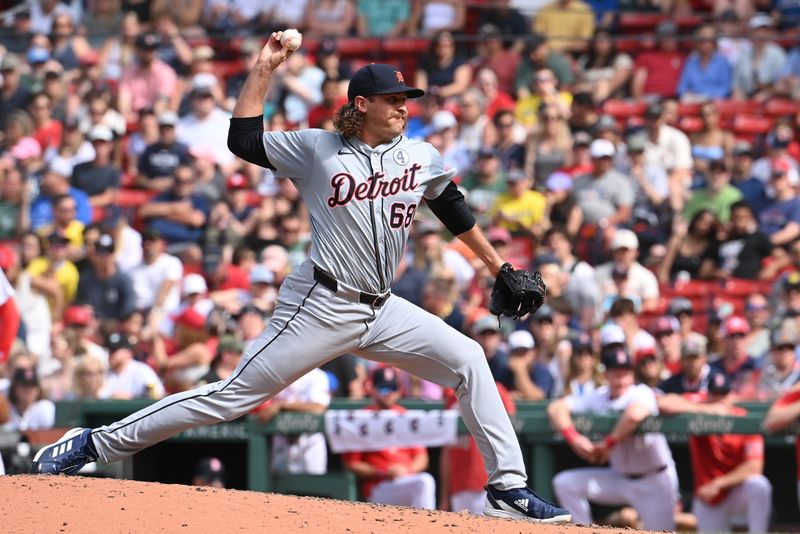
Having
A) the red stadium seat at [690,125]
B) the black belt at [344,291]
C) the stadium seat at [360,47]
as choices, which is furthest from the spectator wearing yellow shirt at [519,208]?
the black belt at [344,291]

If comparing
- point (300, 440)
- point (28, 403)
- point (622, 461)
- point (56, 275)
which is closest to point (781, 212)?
point (622, 461)

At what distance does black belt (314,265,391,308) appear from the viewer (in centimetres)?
482

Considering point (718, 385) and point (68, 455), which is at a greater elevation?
point (718, 385)

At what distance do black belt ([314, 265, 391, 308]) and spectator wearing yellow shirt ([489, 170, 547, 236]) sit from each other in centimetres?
548

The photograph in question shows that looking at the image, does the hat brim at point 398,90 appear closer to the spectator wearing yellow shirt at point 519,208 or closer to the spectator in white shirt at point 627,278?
the spectator in white shirt at point 627,278

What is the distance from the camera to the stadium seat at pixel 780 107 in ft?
38.5

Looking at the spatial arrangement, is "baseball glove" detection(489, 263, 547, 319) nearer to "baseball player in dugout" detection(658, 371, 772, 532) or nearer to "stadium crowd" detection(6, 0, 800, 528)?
"baseball player in dugout" detection(658, 371, 772, 532)

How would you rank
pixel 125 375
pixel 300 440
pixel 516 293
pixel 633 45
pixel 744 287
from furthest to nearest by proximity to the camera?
pixel 633 45 → pixel 744 287 → pixel 125 375 → pixel 300 440 → pixel 516 293

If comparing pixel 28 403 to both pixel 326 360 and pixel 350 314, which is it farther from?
pixel 350 314

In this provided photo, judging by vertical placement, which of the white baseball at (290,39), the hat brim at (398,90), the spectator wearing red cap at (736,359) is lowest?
the spectator wearing red cap at (736,359)

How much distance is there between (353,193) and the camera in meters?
4.77

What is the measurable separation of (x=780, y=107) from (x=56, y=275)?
6230 millimetres

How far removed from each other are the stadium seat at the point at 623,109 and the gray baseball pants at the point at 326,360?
7.33 meters

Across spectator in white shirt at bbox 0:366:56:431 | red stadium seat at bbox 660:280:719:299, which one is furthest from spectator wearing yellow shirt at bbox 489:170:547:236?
spectator in white shirt at bbox 0:366:56:431
